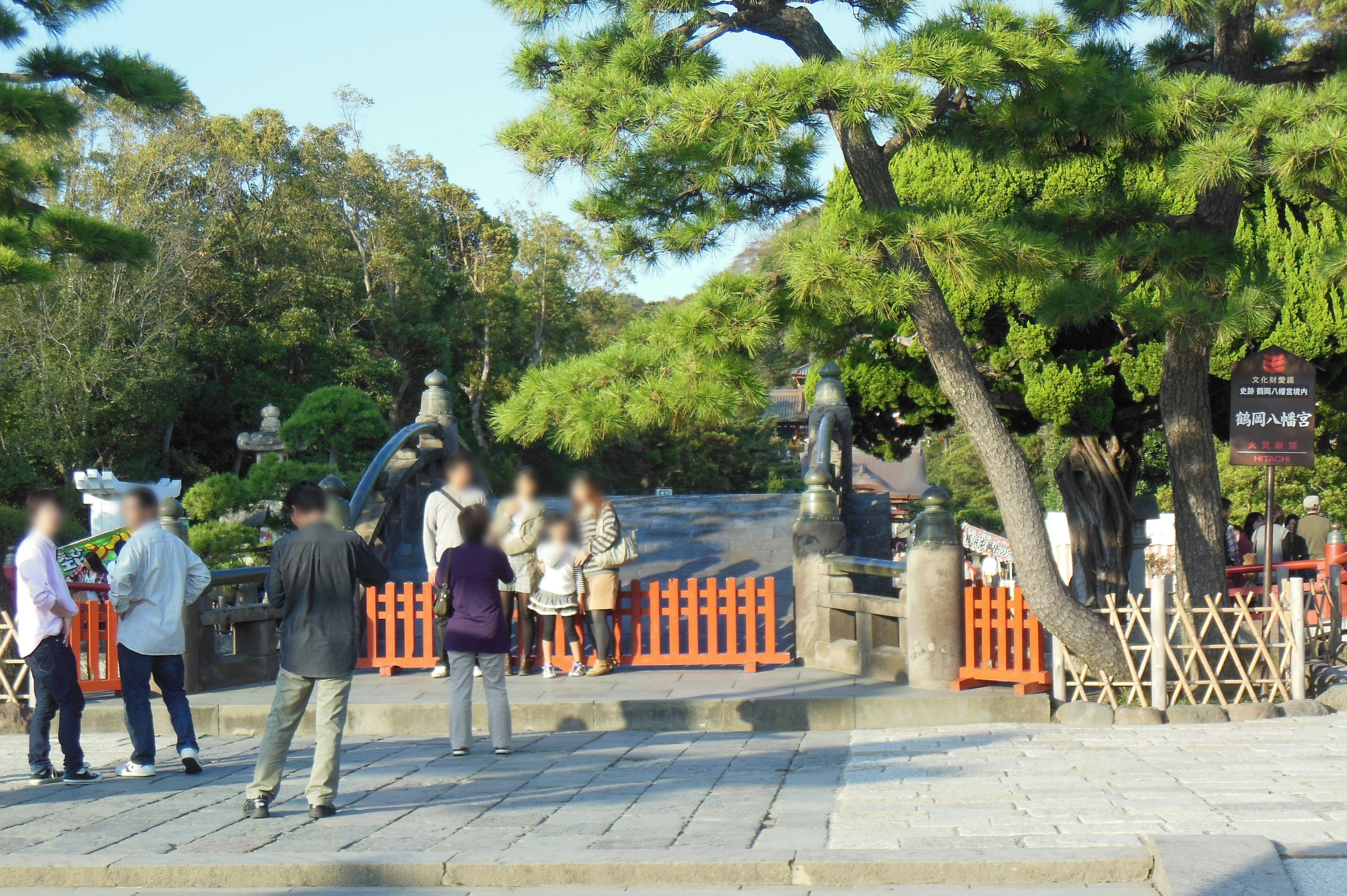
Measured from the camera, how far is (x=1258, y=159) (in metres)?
8.39

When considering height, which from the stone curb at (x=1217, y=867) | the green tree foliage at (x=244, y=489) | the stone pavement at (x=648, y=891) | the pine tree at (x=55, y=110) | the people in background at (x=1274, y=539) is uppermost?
the pine tree at (x=55, y=110)

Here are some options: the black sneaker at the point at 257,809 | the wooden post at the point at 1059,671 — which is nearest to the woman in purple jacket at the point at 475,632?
the black sneaker at the point at 257,809

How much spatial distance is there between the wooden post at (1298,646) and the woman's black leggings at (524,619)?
582cm

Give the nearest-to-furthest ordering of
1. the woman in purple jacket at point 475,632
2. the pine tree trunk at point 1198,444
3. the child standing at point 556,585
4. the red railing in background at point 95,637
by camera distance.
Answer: the woman in purple jacket at point 475,632, the red railing in background at point 95,637, the pine tree trunk at point 1198,444, the child standing at point 556,585

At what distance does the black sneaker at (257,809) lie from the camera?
20.2 ft

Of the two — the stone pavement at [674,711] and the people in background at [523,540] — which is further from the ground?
the people in background at [523,540]

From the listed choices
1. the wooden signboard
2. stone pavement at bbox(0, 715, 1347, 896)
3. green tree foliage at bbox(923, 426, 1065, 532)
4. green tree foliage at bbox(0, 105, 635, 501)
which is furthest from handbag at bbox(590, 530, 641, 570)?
green tree foliage at bbox(923, 426, 1065, 532)

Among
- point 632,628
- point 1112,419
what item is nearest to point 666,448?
point 1112,419

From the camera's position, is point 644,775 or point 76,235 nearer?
point 644,775

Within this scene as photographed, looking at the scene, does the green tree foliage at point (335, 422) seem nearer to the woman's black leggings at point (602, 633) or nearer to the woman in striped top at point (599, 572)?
the woman in striped top at point (599, 572)

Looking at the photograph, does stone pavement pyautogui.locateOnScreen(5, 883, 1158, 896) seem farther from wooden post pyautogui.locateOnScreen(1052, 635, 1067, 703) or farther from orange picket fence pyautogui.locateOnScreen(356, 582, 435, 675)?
orange picket fence pyautogui.locateOnScreen(356, 582, 435, 675)

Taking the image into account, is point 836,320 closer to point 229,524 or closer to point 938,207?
point 938,207

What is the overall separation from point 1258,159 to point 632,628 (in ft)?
19.2

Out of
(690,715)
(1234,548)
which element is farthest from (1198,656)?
(1234,548)
